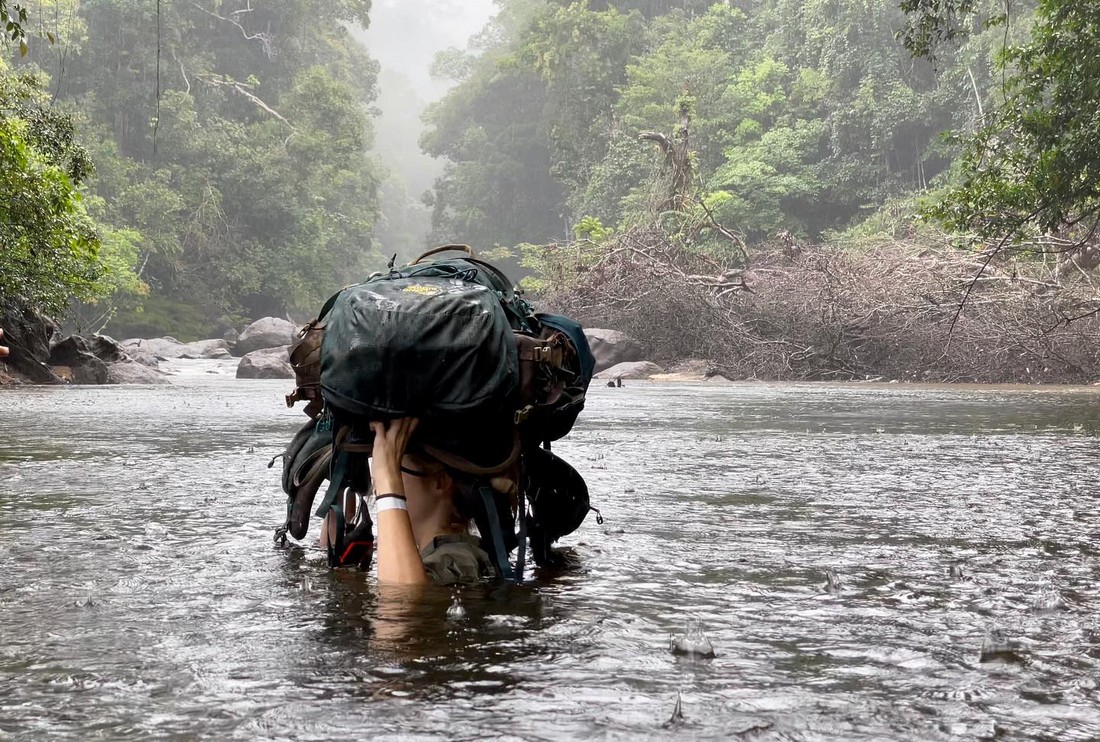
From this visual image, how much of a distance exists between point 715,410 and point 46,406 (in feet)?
23.4

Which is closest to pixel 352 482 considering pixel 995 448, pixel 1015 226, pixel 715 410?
pixel 995 448

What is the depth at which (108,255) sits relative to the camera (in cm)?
3797

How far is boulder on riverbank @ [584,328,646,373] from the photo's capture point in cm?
2622

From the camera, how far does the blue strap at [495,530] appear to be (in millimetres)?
3219

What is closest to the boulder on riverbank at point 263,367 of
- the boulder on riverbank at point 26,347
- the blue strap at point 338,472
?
the boulder on riverbank at point 26,347

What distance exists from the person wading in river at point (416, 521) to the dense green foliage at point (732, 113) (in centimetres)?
2720

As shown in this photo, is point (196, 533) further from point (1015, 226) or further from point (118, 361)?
point (118, 361)

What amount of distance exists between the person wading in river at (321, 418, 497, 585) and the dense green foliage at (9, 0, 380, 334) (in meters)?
39.7

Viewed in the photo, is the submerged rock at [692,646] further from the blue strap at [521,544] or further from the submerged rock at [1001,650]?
the blue strap at [521,544]

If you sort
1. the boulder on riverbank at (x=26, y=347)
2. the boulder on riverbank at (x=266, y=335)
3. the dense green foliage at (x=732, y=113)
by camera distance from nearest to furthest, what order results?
the boulder on riverbank at (x=26, y=347) → the boulder on riverbank at (x=266, y=335) → the dense green foliage at (x=732, y=113)

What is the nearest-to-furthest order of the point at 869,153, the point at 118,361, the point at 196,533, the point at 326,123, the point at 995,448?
1. the point at 196,533
2. the point at 995,448
3. the point at 118,361
4. the point at 869,153
5. the point at 326,123

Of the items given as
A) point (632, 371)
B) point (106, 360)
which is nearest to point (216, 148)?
point (632, 371)

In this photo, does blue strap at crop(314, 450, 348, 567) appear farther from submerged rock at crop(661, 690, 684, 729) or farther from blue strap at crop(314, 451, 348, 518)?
submerged rock at crop(661, 690, 684, 729)

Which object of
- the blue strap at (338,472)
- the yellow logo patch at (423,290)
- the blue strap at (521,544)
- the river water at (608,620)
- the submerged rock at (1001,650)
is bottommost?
the river water at (608,620)
